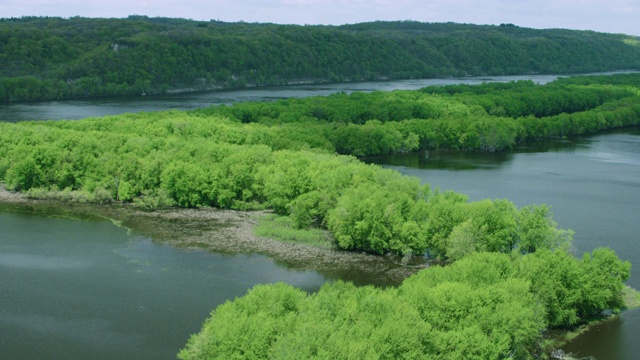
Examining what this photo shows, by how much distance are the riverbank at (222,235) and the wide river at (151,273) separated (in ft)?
2.83

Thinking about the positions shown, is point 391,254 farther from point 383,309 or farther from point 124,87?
point 124,87

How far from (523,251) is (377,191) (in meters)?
9.03

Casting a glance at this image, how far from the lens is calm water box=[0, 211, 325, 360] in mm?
29594

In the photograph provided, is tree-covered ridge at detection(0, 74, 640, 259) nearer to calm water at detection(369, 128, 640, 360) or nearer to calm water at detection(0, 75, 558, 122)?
calm water at detection(369, 128, 640, 360)

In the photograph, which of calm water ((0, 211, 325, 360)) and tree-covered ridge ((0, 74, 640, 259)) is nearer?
calm water ((0, 211, 325, 360))

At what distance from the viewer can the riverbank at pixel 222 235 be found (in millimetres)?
39031

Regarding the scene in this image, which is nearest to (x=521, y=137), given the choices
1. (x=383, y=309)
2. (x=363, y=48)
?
(x=383, y=309)

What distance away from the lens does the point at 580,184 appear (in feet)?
201

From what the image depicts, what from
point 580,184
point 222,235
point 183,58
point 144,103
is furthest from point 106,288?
point 183,58

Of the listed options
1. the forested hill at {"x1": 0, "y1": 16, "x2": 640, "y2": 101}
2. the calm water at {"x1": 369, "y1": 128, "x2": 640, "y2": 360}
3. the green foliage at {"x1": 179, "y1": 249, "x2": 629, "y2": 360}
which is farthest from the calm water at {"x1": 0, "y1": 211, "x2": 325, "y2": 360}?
the forested hill at {"x1": 0, "y1": 16, "x2": 640, "y2": 101}

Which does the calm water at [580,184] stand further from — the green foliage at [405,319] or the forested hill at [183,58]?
the forested hill at [183,58]

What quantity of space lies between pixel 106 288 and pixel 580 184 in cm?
4033

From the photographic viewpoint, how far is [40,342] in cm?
2952

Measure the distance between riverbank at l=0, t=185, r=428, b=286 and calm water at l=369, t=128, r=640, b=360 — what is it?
10614 millimetres
